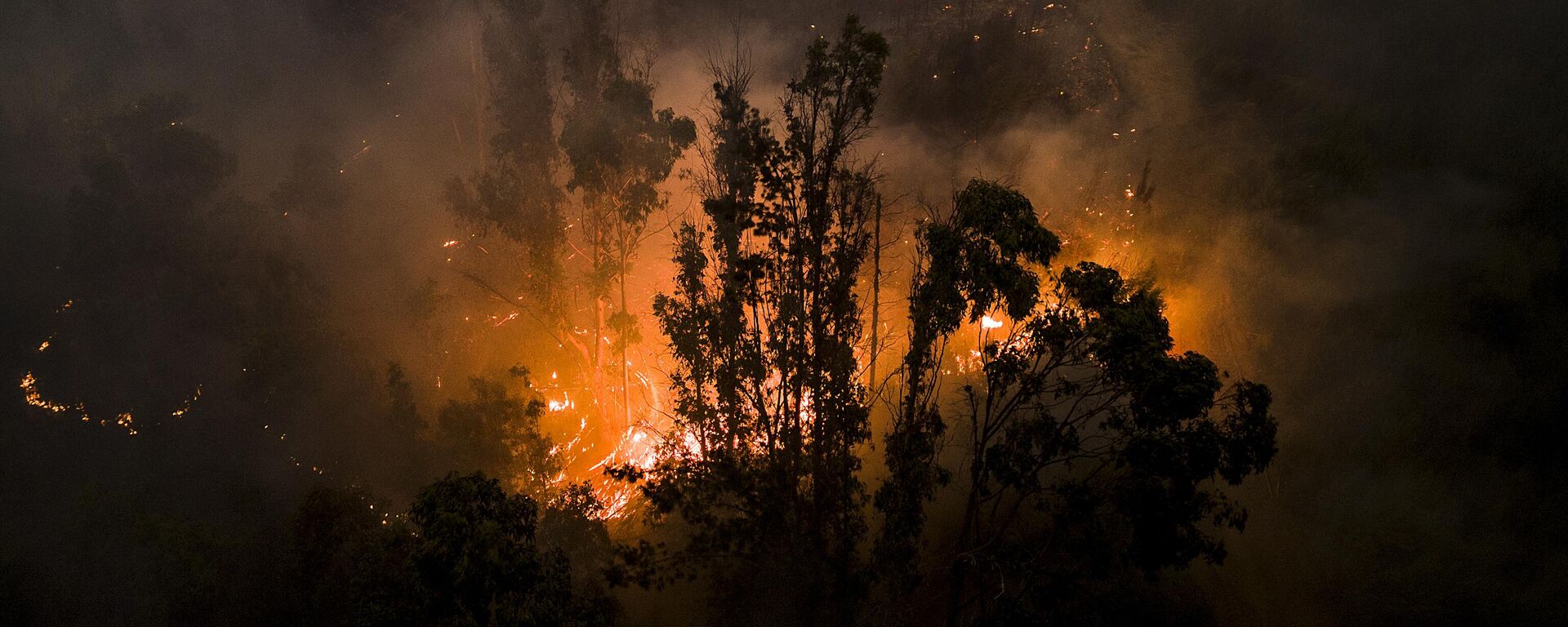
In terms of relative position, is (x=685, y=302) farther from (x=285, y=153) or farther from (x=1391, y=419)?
(x=285, y=153)

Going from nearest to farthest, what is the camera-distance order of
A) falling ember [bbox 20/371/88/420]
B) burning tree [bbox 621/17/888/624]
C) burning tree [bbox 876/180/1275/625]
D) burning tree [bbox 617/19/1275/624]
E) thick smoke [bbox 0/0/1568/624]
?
burning tree [bbox 876/180/1275/625]
burning tree [bbox 617/19/1275/624]
burning tree [bbox 621/17/888/624]
thick smoke [bbox 0/0/1568/624]
falling ember [bbox 20/371/88/420]

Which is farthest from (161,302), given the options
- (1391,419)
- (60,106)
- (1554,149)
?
(1554,149)

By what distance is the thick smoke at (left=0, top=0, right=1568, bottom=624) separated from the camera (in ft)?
51.6

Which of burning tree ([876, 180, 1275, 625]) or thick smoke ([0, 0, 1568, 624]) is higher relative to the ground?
thick smoke ([0, 0, 1568, 624])

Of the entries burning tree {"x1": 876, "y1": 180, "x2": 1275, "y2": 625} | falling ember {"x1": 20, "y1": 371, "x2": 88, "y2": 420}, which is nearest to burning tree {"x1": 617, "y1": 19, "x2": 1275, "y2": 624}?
burning tree {"x1": 876, "y1": 180, "x2": 1275, "y2": 625}

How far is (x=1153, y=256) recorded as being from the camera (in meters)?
20.2

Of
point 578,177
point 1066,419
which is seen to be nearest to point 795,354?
point 1066,419

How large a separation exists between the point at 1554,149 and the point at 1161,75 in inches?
362

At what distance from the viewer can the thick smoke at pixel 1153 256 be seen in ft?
51.6

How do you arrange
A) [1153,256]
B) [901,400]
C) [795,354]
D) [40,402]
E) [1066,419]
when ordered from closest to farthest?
[1066,419] < [901,400] < [795,354] < [1153,256] < [40,402]

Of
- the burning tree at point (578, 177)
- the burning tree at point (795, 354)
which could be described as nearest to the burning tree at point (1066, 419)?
the burning tree at point (795, 354)

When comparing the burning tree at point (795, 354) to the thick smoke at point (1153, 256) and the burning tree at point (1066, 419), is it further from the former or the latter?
the thick smoke at point (1153, 256)

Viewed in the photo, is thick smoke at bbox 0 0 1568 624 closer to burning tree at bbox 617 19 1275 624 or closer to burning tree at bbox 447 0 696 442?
burning tree at bbox 447 0 696 442

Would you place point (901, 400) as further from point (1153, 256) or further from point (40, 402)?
point (40, 402)
